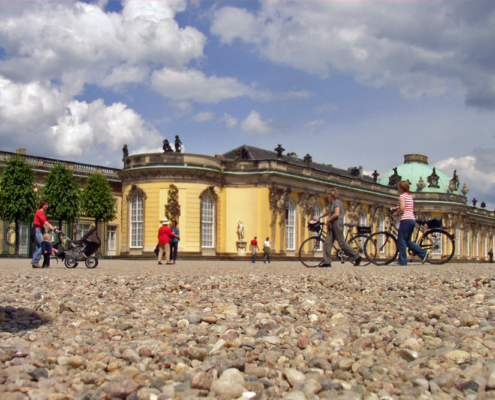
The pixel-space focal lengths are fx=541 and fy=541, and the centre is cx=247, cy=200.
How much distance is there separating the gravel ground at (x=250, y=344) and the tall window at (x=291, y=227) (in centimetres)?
3384

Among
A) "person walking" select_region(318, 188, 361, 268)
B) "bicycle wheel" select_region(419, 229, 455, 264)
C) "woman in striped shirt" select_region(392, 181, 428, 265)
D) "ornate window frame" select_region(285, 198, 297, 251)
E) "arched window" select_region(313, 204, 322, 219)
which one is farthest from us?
"arched window" select_region(313, 204, 322, 219)

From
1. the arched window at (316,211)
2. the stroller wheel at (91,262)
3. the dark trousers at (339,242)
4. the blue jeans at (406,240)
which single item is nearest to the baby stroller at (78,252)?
the stroller wheel at (91,262)

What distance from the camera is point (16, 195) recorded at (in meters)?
32.5

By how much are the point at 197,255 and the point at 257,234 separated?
17.8ft

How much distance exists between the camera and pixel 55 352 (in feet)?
12.8

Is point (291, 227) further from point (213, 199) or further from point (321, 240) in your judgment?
point (321, 240)

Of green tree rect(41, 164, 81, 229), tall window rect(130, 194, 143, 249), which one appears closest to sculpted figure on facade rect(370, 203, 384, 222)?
tall window rect(130, 194, 143, 249)

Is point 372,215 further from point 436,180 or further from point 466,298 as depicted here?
point 466,298

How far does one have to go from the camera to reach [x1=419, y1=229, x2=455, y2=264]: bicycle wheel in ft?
42.1

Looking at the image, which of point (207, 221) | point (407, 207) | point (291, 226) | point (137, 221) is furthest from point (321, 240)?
point (291, 226)

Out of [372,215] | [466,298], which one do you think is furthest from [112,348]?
[372,215]

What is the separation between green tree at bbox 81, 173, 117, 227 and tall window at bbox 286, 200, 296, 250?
13008mm

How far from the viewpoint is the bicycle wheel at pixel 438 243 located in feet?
42.1

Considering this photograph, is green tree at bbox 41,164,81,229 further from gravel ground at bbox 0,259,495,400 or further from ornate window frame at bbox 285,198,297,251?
gravel ground at bbox 0,259,495,400
